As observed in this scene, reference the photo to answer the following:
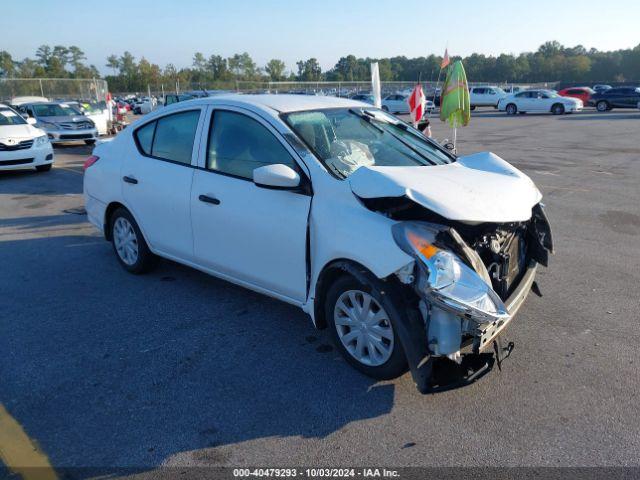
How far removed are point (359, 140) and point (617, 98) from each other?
3827 centimetres

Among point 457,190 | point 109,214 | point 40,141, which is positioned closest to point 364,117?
point 457,190

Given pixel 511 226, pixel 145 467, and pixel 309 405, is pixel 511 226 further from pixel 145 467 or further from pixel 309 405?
pixel 145 467

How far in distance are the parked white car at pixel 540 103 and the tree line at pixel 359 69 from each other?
55746 mm

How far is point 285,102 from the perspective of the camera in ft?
14.5

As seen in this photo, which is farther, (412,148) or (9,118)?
(9,118)

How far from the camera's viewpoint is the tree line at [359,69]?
3816 inches

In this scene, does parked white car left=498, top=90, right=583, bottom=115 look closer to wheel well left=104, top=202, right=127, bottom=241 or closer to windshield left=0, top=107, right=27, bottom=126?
windshield left=0, top=107, right=27, bottom=126

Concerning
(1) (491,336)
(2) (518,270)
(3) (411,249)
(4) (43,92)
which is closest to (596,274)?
(2) (518,270)

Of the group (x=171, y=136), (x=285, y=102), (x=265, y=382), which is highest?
(x=285, y=102)

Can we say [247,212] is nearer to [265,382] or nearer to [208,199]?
[208,199]

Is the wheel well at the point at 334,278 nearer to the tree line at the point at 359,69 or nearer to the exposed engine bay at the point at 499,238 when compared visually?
the exposed engine bay at the point at 499,238

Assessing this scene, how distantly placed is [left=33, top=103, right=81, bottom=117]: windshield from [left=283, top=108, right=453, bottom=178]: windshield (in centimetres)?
1632

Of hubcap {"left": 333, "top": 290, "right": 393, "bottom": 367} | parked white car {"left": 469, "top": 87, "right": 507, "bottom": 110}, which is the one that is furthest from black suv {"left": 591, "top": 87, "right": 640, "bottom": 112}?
hubcap {"left": 333, "top": 290, "right": 393, "bottom": 367}

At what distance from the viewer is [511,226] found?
3637 millimetres
